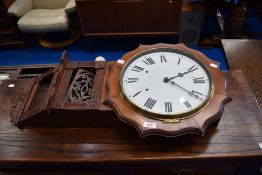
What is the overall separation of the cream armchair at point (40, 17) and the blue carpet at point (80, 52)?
40 cm

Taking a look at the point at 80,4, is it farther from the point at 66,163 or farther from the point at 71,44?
the point at 66,163

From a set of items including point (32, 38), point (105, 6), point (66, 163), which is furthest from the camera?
point (32, 38)

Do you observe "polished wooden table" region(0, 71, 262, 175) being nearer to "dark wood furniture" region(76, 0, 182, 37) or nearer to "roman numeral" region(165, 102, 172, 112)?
"roman numeral" region(165, 102, 172, 112)

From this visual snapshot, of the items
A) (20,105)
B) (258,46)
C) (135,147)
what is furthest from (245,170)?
(20,105)

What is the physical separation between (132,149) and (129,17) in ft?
8.14

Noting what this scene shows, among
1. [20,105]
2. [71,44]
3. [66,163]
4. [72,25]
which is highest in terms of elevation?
[20,105]

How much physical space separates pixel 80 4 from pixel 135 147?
259cm

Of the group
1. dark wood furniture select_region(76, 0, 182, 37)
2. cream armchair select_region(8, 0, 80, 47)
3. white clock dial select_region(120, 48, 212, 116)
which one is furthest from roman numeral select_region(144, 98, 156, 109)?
cream armchair select_region(8, 0, 80, 47)

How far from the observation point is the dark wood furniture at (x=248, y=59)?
177 cm

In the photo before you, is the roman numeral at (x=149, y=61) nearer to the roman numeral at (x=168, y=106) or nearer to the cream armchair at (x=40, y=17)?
the roman numeral at (x=168, y=106)

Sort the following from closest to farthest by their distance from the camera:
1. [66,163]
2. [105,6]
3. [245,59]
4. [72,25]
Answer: [66,163] → [245,59] → [105,6] → [72,25]

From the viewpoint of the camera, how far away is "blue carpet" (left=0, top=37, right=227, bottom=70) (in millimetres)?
3779

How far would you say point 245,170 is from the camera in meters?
1.52

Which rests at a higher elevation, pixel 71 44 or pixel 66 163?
pixel 66 163
